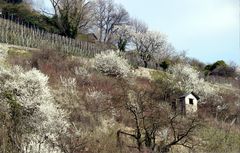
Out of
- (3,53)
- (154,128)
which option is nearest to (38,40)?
(3,53)

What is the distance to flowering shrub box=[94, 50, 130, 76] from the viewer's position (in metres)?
39.8

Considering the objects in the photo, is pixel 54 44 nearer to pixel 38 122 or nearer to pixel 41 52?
pixel 41 52

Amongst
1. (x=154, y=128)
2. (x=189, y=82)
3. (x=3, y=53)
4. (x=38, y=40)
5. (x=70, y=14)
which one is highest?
(x=70, y=14)

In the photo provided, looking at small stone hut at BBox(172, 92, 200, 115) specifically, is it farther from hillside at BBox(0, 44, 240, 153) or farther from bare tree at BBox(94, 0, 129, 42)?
bare tree at BBox(94, 0, 129, 42)

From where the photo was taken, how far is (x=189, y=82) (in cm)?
4331

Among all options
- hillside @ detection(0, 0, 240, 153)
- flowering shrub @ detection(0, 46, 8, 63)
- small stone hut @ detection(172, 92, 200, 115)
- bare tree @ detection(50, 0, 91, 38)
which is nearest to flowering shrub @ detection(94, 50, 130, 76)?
hillside @ detection(0, 0, 240, 153)

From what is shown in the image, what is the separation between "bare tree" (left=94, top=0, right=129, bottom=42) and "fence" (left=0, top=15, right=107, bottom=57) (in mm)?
18666

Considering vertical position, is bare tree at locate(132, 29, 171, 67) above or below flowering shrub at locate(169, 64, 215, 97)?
above

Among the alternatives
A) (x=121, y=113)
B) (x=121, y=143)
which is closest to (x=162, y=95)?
(x=121, y=113)

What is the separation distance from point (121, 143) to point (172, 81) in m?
16.9

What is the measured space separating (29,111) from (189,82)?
66.5 ft

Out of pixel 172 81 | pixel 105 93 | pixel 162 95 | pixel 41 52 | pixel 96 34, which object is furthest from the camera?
pixel 96 34

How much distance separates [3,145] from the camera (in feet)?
67.5

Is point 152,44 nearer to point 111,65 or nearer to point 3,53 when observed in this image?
point 111,65
